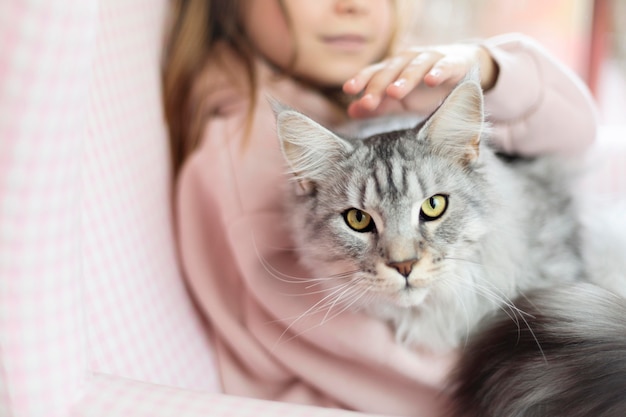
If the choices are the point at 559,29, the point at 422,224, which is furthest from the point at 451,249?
the point at 559,29

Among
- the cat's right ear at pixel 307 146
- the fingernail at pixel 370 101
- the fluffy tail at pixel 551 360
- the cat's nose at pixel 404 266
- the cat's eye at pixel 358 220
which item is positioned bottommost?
the fluffy tail at pixel 551 360

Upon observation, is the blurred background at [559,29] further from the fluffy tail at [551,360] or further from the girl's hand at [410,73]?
the fluffy tail at [551,360]

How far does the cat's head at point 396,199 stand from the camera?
0.90 metres

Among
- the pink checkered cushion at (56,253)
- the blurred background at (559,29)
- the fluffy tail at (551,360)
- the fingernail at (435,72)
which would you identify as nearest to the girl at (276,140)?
the fingernail at (435,72)

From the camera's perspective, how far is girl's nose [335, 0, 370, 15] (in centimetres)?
134

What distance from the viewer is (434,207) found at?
945mm

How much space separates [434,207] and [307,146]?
0.23m

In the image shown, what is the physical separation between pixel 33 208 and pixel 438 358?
720 mm

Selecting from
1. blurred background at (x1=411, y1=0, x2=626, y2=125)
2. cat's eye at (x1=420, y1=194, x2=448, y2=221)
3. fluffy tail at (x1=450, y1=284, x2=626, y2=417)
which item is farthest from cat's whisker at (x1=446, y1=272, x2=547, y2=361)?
blurred background at (x1=411, y1=0, x2=626, y2=125)

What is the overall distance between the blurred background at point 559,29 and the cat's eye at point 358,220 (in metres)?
1.13

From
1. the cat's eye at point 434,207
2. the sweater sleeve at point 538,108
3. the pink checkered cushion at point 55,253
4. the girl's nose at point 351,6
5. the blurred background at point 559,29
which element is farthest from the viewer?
the blurred background at point 559,29

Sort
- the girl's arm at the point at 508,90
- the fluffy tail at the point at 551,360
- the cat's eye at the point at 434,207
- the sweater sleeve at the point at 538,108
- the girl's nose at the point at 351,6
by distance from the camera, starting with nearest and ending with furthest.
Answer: the fluffy tail at the point at 551,360, the cat's eye at the point at 434,207, the girl's arm at the point at 508,90, the sweater sleeve at the point at 538,108, the girl's nose at the point at 351,6

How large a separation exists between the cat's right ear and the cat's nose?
22cm

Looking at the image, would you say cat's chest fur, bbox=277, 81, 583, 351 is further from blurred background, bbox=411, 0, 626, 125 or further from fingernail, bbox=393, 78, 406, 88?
blurred background, bbox=411, 0, 626, 125
